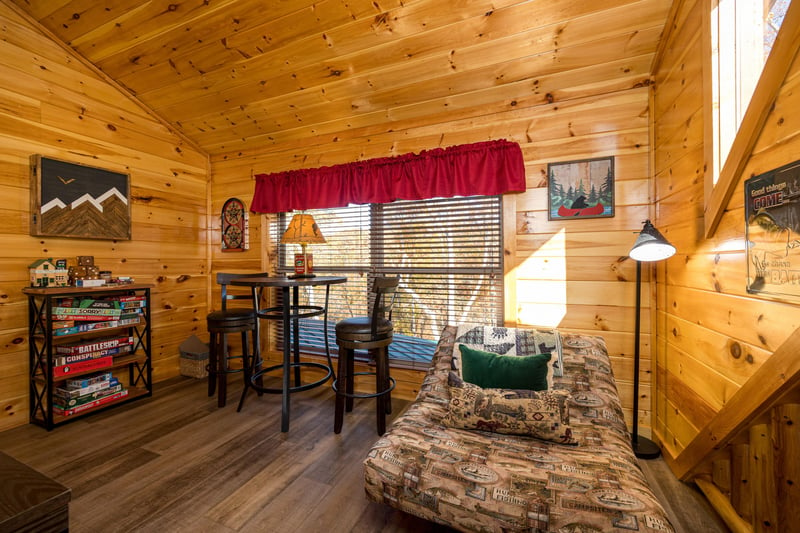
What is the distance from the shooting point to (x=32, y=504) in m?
0.58

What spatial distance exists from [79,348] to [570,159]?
384 cm

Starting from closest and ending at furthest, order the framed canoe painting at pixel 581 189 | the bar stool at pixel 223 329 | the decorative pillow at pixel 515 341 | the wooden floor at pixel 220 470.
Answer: the wooden floor at pixel 220 470
the decorative pillow at pixel 515 341
the framed canoe painting at pixel 581 189
the bar stool at pixel 223 329

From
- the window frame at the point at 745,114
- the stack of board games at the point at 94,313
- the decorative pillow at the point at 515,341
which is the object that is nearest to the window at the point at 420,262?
the decorative pillow at the point at 515,341

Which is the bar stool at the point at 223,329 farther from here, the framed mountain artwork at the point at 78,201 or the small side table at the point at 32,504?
the small side table at the point at 32,504

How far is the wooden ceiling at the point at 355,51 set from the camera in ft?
6.88

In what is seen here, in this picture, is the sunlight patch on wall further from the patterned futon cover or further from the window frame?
the window frame

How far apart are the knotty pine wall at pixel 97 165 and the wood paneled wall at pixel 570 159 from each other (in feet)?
7.82

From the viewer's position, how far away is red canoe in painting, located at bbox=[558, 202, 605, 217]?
2.38 metres

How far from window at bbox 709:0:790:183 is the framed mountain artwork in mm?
4136

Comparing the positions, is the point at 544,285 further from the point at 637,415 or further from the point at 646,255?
the point at 637,415

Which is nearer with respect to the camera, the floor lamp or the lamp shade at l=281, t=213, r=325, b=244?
the floor lamp

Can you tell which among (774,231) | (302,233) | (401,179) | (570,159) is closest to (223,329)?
(302,233)

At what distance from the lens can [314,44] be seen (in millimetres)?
2428

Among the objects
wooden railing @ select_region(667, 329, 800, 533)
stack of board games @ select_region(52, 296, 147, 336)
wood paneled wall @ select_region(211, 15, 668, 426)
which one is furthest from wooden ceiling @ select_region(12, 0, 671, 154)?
wooden railing @ select_region(667, 329, 800, 533)
